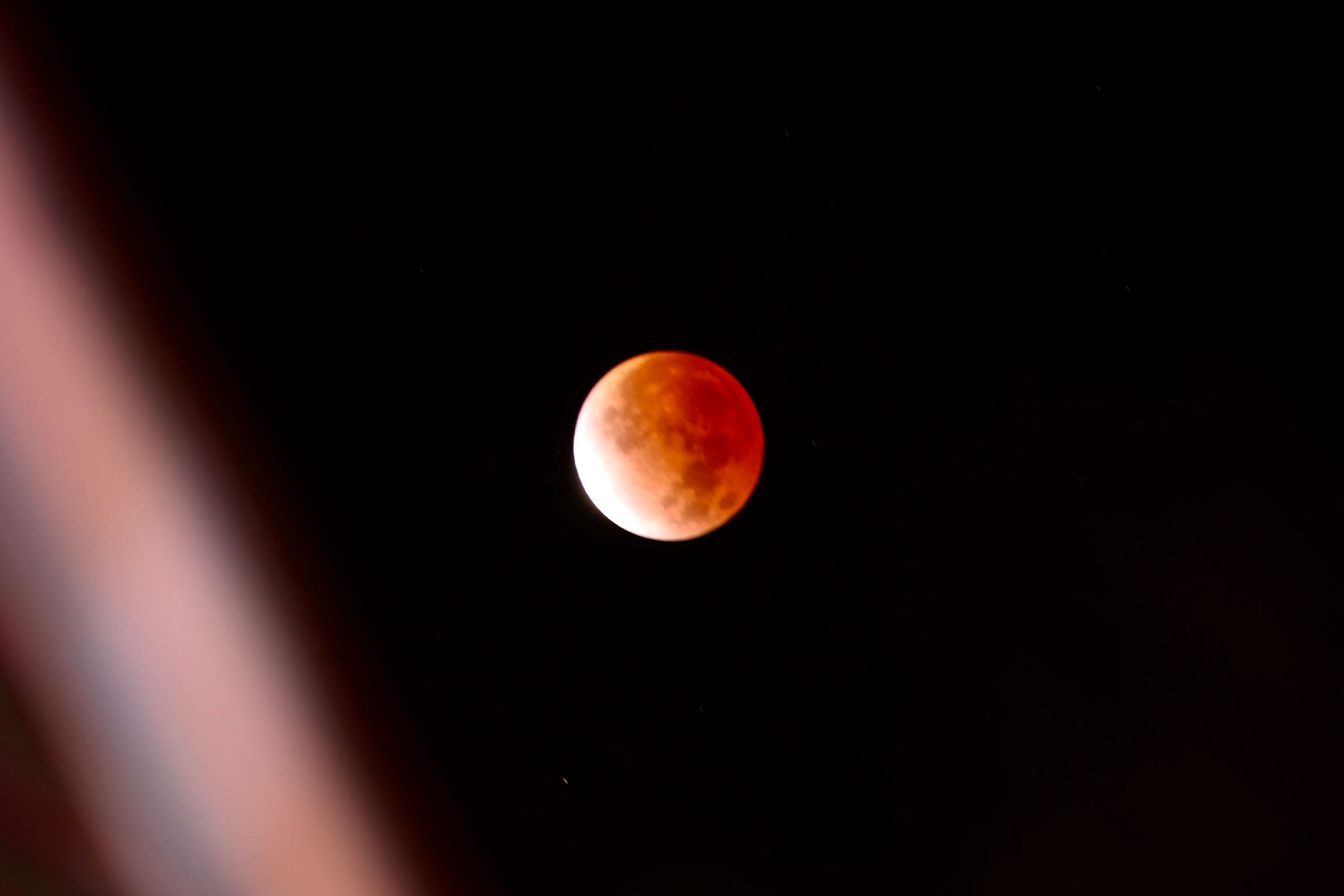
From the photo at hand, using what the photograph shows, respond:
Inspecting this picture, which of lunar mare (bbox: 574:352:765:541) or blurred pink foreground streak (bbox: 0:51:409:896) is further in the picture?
blurred pink foreground streak (bbox: 0:51:409:896)

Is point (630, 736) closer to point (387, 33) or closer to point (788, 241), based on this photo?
point (788, 241)

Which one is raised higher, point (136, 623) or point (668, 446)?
point (668, 446)

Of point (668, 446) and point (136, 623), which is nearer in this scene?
point (668, 446)

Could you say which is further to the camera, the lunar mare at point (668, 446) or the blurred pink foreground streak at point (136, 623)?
the blurred pink foreground streak at point (136, 623)
